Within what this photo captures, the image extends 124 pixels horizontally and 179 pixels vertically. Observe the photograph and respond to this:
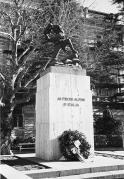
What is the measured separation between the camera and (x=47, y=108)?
1134 cm

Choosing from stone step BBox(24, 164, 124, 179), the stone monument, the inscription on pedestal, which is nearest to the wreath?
the stone monument

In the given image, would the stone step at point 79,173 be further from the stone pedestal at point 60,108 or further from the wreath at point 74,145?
the stone pedestal at point 60,108

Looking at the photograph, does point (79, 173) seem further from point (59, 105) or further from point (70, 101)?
point (70, 101)

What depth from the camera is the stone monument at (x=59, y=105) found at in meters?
11.1

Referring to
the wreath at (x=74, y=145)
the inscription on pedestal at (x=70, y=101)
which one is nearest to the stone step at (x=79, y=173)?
the wreath at (x=74, y=145)

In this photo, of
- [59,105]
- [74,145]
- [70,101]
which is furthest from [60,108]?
[74,145]

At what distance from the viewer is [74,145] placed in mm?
10312

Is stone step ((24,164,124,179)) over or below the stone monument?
below

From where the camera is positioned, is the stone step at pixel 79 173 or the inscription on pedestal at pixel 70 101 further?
the inscription on pedestal at pixel 70 101

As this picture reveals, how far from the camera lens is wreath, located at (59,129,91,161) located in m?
10.3

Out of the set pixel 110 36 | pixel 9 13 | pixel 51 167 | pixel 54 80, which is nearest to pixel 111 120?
pixel 110 36

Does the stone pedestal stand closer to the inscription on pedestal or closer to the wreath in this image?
the inscription on pedestal

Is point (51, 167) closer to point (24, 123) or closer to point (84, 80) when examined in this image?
point (84, 80)

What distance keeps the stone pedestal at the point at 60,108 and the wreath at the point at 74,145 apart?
41cm
